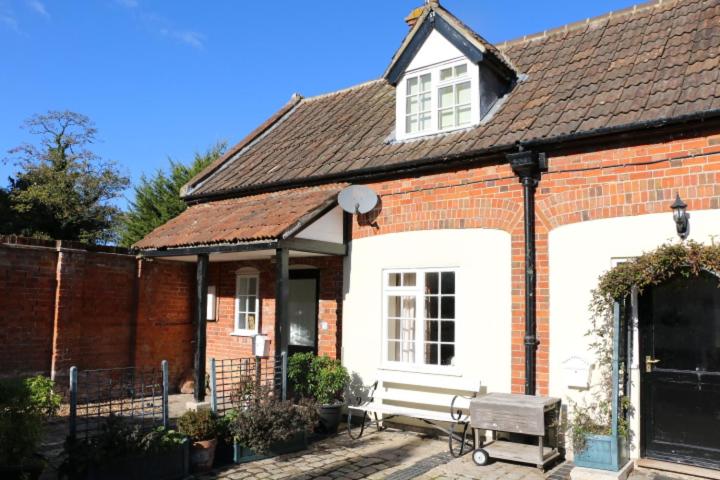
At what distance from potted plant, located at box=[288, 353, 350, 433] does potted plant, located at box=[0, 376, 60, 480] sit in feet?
12.2

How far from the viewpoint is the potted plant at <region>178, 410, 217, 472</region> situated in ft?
22.1

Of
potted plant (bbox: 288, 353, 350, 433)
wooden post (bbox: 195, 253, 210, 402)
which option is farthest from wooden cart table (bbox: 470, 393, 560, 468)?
wooden post (bbox: 195, 253, 210, 402)

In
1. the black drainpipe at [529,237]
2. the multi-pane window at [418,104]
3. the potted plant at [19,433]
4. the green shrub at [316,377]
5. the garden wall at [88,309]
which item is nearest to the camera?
the potted plant at [19,433]

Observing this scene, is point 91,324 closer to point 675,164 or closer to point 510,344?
point 510,344

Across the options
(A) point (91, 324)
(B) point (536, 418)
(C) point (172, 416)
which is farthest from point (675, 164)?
(A) point (91, 324)

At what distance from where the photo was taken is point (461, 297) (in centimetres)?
841

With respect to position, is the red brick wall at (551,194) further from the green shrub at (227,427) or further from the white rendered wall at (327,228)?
the green shrub at (227,427)

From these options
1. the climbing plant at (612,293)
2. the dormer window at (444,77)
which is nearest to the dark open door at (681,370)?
the climbing plant at (612,293)

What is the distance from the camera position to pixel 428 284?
8945 mm

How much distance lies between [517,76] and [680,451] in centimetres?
644

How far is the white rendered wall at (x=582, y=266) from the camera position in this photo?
22.7 ft

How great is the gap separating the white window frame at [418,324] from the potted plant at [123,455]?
3.70 meters

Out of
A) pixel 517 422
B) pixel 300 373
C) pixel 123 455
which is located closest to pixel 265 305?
pixel 300 373

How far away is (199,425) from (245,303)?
17.2 ft
